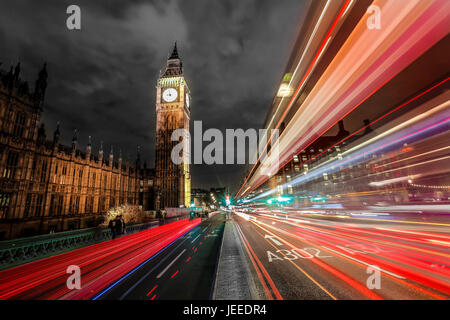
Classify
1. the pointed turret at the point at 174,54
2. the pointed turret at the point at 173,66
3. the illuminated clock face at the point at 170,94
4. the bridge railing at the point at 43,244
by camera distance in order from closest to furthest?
the bridge railing at the point at 43,244 → the illuminated clock face at the point at 170,94 → the pointed turret at the point at 173,66 → the pointed turret at the point at 174,54

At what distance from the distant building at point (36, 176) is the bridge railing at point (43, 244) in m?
24.8

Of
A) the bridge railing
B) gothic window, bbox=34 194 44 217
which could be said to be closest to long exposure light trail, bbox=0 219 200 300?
the bridge railing

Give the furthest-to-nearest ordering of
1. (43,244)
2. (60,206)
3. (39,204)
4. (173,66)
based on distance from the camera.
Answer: (173,66)
(60,206)
(39,204)
(43,244)

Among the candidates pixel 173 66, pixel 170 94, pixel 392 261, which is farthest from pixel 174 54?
pixel 392 261

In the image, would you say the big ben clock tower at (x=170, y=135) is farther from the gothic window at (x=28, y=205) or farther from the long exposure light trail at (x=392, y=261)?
the long exposure light trail at (x=392, y=261)

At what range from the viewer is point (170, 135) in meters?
68.9

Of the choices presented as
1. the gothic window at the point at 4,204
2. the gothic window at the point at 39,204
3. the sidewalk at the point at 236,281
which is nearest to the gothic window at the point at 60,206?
the gothic window at the point at 39,204

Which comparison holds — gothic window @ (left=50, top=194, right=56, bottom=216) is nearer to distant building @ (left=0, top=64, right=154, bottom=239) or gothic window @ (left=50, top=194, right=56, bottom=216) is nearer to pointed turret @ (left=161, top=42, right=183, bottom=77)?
distant building @ (left=0, top=64, right=154, bottom=239)

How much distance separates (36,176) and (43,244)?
33008 millimetres

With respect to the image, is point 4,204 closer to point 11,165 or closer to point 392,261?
point 11,165

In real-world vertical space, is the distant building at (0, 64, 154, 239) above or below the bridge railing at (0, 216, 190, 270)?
above

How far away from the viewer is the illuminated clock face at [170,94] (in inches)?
2874

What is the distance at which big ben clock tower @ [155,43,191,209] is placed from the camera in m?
63.8

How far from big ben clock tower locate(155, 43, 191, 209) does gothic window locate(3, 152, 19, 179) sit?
3399 centimetres
